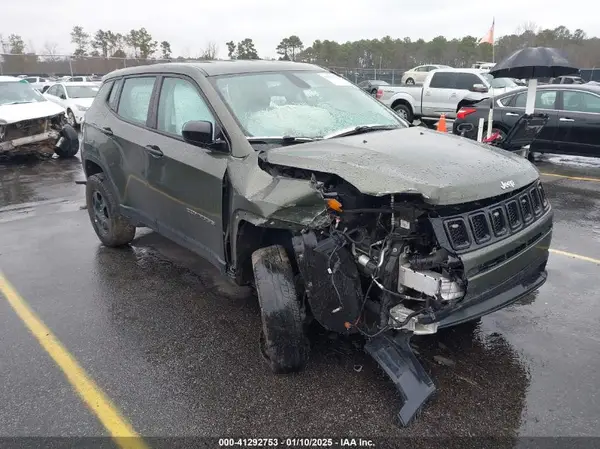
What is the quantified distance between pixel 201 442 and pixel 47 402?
3.51 feet

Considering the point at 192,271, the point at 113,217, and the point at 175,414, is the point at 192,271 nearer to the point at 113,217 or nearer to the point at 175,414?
the point at 113,217

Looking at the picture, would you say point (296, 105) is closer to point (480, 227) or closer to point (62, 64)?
point (480, 227)

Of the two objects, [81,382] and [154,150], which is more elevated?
[154,150]

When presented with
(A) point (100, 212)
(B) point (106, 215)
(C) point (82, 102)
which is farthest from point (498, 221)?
(C) point (82, 102)

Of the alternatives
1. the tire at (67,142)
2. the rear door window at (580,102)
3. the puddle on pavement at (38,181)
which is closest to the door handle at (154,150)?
the puddle on pavement at (38,181)

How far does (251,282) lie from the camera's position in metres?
3.69

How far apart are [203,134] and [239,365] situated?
5.19ft

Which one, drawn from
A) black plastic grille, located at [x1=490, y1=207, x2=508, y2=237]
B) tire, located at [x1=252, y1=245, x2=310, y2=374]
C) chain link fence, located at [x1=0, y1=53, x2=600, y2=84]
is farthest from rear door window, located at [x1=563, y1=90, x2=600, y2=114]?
chain link fence, located at [x1=0, y1=53, x2=600, y2=84]

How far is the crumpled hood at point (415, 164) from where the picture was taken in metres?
2.67

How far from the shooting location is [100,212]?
18.0 feet

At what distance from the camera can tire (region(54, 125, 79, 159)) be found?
1185cm

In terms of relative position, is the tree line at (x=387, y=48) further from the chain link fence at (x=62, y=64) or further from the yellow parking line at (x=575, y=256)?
the yellow parking line at (x=575, y=256)

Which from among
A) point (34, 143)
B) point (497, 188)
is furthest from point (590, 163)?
point (34, 143)

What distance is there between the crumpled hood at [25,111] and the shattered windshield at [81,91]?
5150 mm
